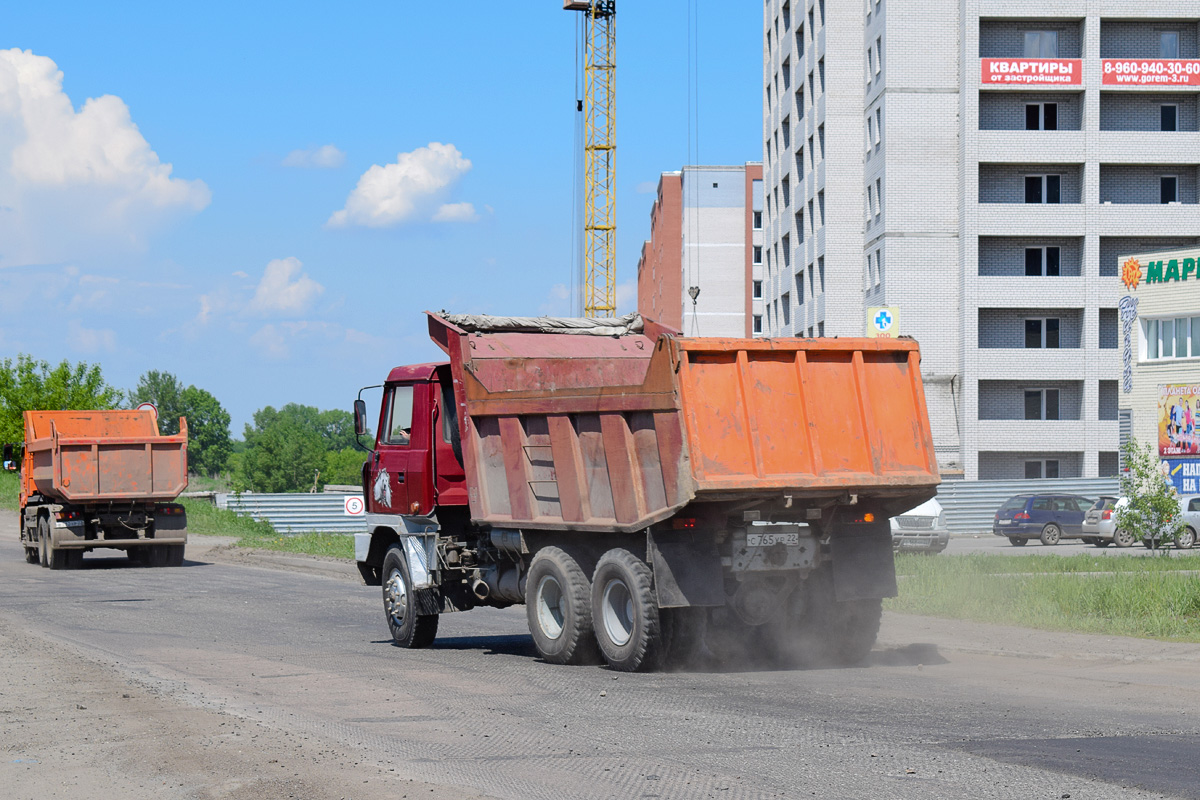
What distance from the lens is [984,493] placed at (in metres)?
52.9

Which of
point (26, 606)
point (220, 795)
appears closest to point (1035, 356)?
point (26, 606)

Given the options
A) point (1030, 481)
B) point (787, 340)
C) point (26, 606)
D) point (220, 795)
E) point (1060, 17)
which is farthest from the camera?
point (1060, 17)

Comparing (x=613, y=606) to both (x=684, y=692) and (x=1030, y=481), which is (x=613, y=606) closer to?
(x=684, y=692)

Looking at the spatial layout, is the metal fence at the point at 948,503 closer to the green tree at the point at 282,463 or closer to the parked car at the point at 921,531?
the parked car at the point at 921,531

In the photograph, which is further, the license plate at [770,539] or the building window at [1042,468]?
the building window at [1042,468]

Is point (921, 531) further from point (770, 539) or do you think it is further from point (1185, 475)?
point (770, 539)

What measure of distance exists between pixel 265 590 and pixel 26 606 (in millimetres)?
4010

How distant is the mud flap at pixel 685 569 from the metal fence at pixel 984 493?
1649 inches

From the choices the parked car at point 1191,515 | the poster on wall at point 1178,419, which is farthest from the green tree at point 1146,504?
the poster on wall at point 1178,419

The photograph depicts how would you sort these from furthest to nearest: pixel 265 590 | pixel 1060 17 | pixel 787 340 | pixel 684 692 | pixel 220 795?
pixel 1060 17, pixel 265 590, pixel 787 340, pixel 684 692, pixel 220 795

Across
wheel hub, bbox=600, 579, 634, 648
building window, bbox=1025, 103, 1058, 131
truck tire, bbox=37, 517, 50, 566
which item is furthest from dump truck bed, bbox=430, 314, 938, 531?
building window, bbox=1025, 103, 1058, 131

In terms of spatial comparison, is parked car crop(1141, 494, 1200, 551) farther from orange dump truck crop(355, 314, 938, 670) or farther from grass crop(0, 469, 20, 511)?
grass crop(0, 469, 20, 511)

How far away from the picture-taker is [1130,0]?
59.9 meters

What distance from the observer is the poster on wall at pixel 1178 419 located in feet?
145
